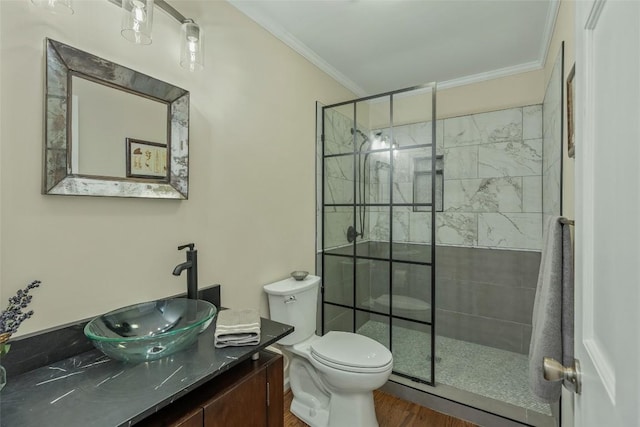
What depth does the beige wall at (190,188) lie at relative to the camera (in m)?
1.03

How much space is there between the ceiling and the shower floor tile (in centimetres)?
213

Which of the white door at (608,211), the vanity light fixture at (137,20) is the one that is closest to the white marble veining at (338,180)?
the vanity light fixture at (137,20)

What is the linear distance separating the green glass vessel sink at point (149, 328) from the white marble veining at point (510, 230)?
2.46 metres

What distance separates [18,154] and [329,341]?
170 centimetres

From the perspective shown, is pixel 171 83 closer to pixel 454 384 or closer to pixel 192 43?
pixel 192 43

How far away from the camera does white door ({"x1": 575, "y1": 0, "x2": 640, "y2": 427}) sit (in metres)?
0.44

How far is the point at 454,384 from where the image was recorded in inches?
85.7

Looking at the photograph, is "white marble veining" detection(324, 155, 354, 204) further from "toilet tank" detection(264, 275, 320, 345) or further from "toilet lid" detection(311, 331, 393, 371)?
"toilet lid" detection(311, 331, 393, 371)

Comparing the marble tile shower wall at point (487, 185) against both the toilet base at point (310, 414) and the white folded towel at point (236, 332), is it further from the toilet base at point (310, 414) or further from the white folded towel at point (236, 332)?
the white folded towel at point (236, 332)

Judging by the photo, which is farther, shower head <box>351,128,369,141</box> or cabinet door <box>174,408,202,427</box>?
shower head <box>351,128,369,141</box>

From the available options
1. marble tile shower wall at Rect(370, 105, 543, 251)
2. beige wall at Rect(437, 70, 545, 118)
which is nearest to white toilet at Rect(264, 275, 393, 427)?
marble tile shower wall at Rect(370, 105, 543, 251)

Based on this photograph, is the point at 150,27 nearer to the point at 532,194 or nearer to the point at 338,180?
the point at 338,180

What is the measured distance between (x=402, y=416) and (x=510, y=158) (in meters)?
2.22

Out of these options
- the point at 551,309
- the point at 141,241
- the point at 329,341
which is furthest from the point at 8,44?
the point at 551,309
